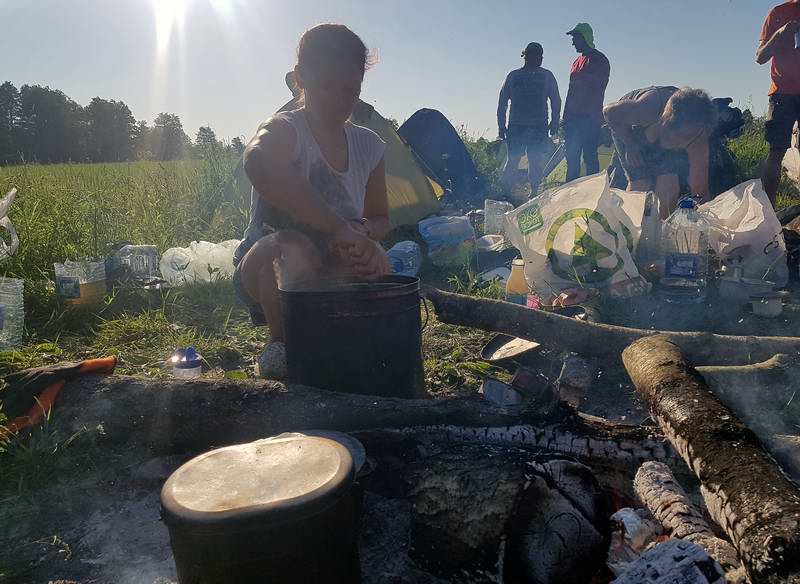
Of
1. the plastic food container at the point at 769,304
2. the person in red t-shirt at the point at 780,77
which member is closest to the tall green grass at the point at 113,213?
the plastic food container at the point at 769,304

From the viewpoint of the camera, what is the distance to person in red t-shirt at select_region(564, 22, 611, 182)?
798 centimetres

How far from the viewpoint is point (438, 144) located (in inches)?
354

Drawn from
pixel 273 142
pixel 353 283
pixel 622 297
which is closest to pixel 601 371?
pixel 622 297

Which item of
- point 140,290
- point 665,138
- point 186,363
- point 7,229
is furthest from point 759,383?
point 7,229

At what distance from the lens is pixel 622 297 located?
3.86 meters

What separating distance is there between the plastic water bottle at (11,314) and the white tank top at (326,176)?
63.2 inches

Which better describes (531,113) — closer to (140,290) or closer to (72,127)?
(140,290)

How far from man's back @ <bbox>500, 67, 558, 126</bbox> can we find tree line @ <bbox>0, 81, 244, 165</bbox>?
5.14m

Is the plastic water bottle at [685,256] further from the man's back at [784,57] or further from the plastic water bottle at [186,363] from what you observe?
the plastic water bottle at [186,363]

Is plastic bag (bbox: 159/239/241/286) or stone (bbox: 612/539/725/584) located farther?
plastic bag (bbox: 159/239/241/286)

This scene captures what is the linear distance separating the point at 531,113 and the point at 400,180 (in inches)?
138

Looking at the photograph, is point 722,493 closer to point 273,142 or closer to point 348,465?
point 348,465

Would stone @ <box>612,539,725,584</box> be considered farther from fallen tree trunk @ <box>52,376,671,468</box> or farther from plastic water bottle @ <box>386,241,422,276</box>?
plastic water bottle @ <box>386,241,422,276</box>

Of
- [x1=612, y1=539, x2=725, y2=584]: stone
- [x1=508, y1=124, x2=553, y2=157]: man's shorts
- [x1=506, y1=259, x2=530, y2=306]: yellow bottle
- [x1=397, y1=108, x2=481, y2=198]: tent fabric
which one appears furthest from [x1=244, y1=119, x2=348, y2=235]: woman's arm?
[x1=508, y1=124, x2=553, y2=157]: man's shorts
